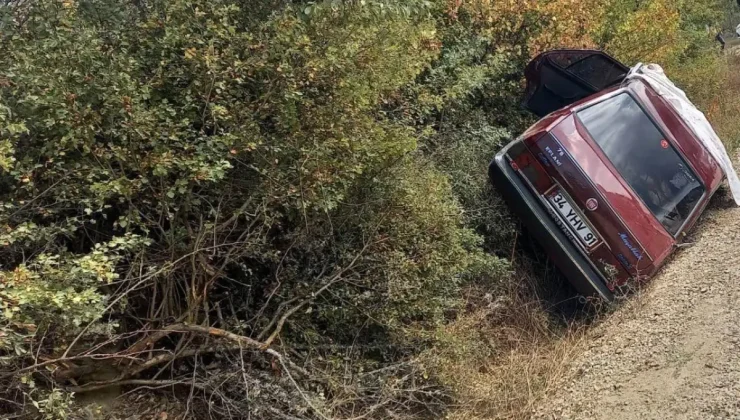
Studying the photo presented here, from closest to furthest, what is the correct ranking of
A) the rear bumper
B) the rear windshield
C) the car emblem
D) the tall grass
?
the tall grass → the car emblem → the rear bumper → the rear windshield

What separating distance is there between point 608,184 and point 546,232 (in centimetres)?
68

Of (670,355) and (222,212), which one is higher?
(222,212)

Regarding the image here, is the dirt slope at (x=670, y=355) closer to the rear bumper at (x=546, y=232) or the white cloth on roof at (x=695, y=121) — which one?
the rear bumper at (x=546, y=232)

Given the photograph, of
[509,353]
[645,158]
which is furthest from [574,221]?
[509,353]

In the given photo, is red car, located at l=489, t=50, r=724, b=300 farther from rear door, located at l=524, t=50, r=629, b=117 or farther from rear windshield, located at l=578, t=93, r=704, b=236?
rear door, located at l=524, t=50, r=629, b=117

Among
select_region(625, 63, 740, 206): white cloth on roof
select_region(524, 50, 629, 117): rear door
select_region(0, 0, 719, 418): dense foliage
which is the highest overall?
select_region(0, 0, 719, 418): dense foliage

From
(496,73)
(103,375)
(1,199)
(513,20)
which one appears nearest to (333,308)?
(103,375)

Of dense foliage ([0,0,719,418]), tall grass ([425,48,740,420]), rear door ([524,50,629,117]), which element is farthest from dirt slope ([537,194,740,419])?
rear door ([524,50,629,117])

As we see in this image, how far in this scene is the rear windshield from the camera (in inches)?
211

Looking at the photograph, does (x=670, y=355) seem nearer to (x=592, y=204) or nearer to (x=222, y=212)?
(x=592, y=204)

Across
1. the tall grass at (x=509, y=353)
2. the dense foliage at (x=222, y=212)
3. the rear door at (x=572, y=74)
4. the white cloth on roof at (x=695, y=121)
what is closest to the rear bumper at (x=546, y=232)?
the tall grass at (x=509, y=353)

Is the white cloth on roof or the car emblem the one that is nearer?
the car emblem

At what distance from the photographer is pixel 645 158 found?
542 cm

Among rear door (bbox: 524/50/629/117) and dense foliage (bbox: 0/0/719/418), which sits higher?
dense foliage (bbox: 0/0/719/418)
